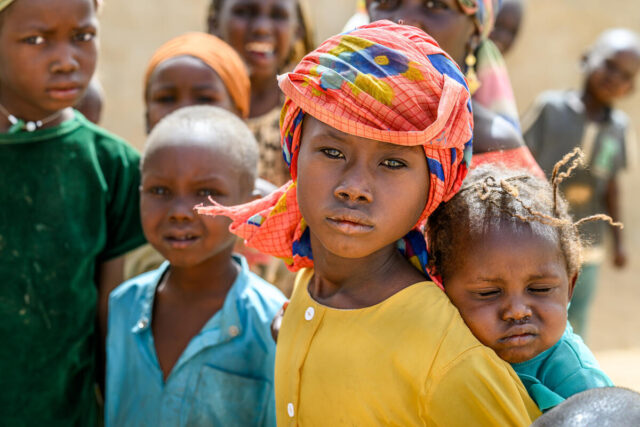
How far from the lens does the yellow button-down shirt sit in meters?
1.63

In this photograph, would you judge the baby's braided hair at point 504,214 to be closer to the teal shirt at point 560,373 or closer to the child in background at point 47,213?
the teal shirt at point 560,373

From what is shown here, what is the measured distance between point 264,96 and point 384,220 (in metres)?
2.54

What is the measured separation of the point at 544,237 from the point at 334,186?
508 millimetres

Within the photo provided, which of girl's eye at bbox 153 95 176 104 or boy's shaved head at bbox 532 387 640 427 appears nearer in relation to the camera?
boy's shaved head at bbox 532 387 640 427

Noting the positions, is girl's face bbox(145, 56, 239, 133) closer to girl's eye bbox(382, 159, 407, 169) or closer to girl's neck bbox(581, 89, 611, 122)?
girl's eye bbox(382, 159, 407, 169)

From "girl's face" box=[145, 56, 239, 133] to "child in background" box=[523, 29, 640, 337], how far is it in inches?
107

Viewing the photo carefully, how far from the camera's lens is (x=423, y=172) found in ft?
5.76

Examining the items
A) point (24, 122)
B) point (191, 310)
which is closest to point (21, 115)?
point (24, 122)

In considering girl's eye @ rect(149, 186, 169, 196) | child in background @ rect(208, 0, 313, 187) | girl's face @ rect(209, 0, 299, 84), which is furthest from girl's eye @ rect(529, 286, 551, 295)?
girl's face @ rect(209, 0, 299, 84)

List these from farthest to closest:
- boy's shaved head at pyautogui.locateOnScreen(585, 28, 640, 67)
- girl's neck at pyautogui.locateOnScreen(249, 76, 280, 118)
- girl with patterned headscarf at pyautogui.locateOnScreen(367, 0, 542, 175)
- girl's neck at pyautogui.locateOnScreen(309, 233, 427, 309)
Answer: boy's shaved head at pyautogui.locateOnScreen(585, 28, 640, 67) → girl's neck at pyautogui.locateOnScreen(249, 76, 280, 118) → girl with patterned headscarf at pyautogui.locateOnScreen(367, 0, 542, 175) → girl's neck at pyautogui.locateOnScreen(309, 233, 427, 309)

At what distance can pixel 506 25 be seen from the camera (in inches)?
227

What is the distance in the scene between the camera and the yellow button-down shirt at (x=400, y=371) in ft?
5.34

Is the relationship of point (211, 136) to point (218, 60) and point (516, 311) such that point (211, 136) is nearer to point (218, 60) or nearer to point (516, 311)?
point (218, 60)

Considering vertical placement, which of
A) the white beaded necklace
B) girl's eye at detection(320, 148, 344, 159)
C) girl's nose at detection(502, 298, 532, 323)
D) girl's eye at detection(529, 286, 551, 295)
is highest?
girl's eye at detection(320, 148, 344, 159)
